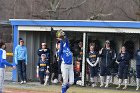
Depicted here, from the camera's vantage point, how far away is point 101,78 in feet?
54.3

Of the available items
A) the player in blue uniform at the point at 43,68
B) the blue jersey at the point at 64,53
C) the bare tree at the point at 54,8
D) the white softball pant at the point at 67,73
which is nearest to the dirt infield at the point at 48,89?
the player in blue uniform at the point at 43,68

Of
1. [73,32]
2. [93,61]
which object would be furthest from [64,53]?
[73,32]

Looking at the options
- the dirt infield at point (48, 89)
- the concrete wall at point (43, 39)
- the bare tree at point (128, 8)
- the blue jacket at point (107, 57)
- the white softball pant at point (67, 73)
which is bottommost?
the dirt infield at point (48, 89)

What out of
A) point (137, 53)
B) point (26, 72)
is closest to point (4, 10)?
point (26, 72)

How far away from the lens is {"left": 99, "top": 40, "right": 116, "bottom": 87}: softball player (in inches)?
641

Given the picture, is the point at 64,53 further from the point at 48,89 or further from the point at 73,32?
the point at 73,32

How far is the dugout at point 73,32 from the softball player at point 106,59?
0.66 m

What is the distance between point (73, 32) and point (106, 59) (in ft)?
6.45

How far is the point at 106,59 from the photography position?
1636 centimetres

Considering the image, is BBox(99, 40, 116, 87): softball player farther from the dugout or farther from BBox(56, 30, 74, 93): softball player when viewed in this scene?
BBox(56, 30, 74, 93): softball player

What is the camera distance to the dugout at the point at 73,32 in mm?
15797

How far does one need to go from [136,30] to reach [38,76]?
437 centimetres

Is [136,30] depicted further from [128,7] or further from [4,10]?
[4,10]

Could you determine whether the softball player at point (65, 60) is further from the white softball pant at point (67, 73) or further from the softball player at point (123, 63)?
the softball player at point (123, 63)
